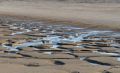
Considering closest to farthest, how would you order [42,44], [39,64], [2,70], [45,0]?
[2,70] < [39,64] < [42,44] < [45,0]

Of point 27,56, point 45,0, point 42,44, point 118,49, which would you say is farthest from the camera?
point 45,0

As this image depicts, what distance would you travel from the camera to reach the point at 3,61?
7.72 meters

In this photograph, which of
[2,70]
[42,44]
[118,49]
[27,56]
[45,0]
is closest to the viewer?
[2,70]

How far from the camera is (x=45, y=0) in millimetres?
52312

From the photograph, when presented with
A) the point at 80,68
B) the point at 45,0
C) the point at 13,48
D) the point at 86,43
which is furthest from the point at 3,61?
the point at 45,0

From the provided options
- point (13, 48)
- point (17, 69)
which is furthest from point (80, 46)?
point (17, 69)

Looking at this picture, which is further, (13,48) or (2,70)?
(13,48)

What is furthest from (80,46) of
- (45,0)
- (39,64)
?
(45,0)

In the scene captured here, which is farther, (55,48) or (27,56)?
(55,48)

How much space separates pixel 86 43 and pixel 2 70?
15.9ft

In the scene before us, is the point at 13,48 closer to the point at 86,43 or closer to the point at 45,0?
the point at 86,43

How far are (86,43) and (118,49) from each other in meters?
1.52

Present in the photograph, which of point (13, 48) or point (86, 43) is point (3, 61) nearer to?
point (13, 48)

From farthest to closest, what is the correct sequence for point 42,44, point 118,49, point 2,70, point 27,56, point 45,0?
point 45,0
point 42,44
point 118,49
point 27,56
point 2,70
